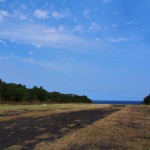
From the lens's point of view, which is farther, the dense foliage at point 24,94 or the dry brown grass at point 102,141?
the dense foliage at point 24,94

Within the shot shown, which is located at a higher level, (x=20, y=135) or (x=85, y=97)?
(x=85, y=97)

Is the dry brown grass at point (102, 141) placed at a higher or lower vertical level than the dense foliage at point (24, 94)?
lower

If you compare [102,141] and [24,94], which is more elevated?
[24,94]

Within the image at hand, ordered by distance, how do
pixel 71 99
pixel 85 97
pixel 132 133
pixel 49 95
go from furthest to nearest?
pixel 85 97, pixel 71 99, pixel 49 95, pixel 132 133

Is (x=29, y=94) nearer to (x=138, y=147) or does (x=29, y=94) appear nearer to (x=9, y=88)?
(x=9, y=88)

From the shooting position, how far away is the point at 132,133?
21781 millimetres

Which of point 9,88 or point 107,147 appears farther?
point 9,88

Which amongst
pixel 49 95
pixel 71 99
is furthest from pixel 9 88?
pixel 71 99

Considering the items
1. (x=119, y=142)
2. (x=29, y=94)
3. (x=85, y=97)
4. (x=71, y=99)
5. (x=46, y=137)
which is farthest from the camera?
(x=85, y=97)

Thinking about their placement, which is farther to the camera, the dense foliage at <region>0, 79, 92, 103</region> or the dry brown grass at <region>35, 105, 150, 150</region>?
the dense foliage at <region>0, 79, 92, 103</region>

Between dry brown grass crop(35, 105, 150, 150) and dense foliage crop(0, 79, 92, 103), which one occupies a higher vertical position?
dense foliage crop(0, 79, 92, 103)

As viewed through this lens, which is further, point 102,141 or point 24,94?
point 24,94

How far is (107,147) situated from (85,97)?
150 m

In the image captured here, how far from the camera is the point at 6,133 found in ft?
71.5
